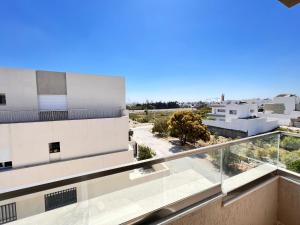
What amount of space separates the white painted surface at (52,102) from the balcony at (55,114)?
257 mm

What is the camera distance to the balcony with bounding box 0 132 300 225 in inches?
36.8

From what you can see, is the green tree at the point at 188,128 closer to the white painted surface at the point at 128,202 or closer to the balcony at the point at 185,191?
the balcony at the point at 185,191

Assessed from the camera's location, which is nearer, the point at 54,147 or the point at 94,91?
the point at 54,147

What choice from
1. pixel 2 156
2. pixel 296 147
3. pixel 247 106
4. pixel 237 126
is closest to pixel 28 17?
pixel 2 156

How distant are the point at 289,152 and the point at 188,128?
43.8 ft

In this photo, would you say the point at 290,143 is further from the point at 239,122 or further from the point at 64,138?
the point at 239,122

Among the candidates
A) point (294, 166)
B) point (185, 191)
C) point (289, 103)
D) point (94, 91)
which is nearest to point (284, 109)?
point (289, 103)

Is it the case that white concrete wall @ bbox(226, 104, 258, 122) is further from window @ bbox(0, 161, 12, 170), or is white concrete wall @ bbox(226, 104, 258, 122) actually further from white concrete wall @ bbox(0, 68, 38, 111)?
window @ bbox(0, 161, 12, 170)

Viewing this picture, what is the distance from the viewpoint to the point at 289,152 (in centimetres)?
232

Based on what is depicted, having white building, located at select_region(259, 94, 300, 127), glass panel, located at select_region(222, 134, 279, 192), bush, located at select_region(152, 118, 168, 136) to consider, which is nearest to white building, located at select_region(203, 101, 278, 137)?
white building, located at select_region(259, 94, 300, 127)

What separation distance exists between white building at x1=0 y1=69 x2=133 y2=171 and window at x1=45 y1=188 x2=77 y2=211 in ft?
25.3

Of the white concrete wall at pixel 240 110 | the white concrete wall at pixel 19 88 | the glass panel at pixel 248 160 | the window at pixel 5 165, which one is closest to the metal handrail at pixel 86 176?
the glass panel at pixel 248 160

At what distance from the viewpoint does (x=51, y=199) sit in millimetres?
965

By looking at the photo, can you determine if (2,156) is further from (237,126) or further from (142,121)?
(142,121)
